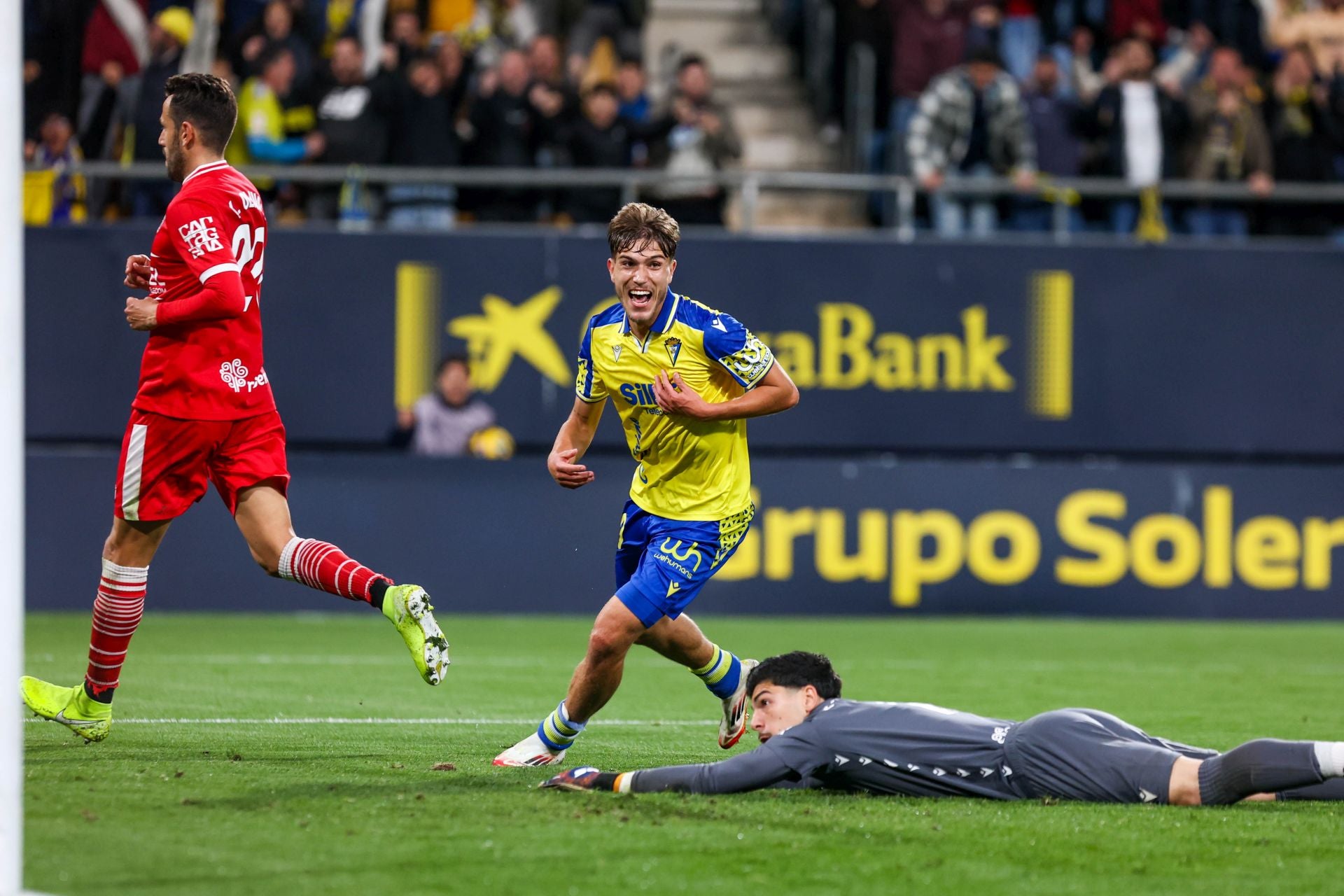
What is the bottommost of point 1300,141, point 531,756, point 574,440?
point 531,756

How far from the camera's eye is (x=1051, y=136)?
52.2 feet

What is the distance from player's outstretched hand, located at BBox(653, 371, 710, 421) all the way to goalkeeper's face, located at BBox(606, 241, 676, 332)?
0.97 ft

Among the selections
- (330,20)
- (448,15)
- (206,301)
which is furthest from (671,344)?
(448,15)

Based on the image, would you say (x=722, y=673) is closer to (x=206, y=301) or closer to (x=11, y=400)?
(x=206, y=301)

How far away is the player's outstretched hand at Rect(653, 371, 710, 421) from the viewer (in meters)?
6.31

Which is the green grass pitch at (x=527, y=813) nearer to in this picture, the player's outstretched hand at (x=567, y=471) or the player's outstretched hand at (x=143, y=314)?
the player's outstretched hand at (x=567, y=471)

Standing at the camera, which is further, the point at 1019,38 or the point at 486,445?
the point at 1019,38

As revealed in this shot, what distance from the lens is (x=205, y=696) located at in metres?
8.69

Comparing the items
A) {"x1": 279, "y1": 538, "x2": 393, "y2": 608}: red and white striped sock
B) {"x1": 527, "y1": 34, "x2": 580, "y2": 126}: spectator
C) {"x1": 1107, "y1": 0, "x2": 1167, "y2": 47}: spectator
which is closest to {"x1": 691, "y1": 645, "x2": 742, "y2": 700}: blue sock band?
{"x1": 279, "y1": 538, "x2": 393, "y2": 608}: red and white striped sock

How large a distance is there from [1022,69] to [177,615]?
33.0ft

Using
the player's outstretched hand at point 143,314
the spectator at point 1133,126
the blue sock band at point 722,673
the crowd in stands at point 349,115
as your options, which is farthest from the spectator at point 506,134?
the blue sock band at point 722,673

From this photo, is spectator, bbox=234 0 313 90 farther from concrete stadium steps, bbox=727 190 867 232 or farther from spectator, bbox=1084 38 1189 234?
spectator, bbox=1084 38 1189 234

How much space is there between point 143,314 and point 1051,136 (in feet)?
37.0

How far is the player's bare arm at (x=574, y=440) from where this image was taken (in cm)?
665
